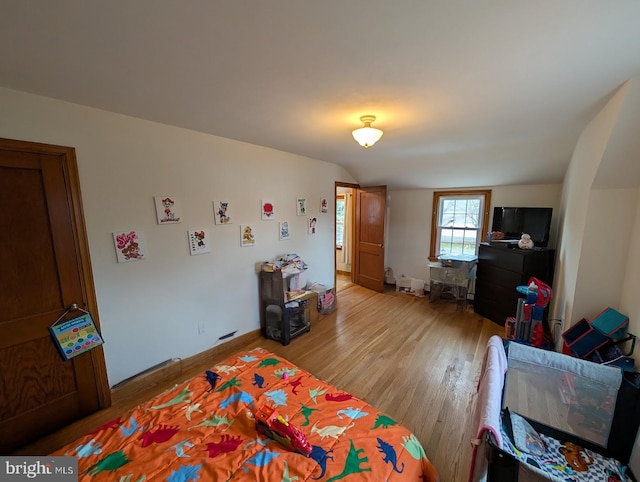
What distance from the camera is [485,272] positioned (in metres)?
3.65

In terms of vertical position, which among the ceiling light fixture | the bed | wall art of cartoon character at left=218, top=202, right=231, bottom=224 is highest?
the ceiling light fixture

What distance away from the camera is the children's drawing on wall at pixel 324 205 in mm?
3993

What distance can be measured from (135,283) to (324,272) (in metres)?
2.65

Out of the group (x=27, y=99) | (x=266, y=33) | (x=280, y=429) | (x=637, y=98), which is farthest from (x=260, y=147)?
(x=637, y=98)

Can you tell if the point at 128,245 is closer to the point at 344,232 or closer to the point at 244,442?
the point at 244,442

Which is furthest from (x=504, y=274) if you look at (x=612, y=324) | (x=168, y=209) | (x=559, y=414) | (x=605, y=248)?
(x=168, y=209)

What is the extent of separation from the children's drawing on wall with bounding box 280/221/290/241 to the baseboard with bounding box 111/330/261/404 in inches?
52.7

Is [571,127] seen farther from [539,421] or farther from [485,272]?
[539,421]

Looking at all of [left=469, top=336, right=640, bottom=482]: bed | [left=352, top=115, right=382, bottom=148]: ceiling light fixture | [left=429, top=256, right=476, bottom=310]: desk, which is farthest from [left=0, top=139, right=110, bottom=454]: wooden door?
[left=429, top=256, right=476, bottom=310]: desk

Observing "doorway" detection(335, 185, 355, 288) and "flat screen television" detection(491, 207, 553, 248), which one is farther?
"doorway" detection(335, 185, 355, 288)

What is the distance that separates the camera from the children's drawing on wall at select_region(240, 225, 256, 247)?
294 centimetres

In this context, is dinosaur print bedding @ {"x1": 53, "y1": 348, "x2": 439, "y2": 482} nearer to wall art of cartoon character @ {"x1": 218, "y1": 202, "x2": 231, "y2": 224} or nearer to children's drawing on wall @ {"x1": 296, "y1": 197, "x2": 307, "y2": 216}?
wall art of cartoon character @ {"x1": 218, "y1": 202, "x2": 231, "y2": 224}

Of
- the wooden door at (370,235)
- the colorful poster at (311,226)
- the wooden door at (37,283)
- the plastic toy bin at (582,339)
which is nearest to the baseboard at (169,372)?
the wooden door at (37,283)

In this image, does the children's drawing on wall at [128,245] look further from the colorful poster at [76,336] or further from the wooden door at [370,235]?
the wooden door at [370,235]
